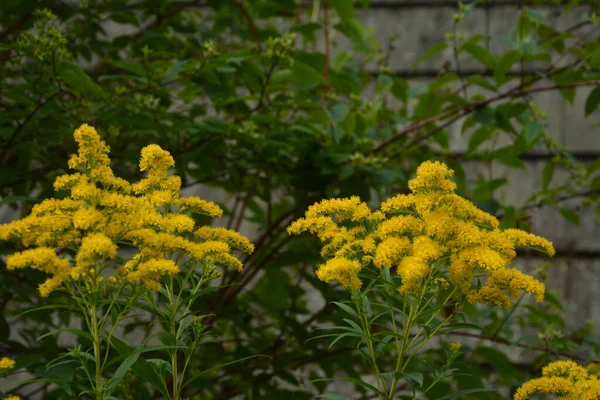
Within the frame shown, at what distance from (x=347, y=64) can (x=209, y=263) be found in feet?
4.11

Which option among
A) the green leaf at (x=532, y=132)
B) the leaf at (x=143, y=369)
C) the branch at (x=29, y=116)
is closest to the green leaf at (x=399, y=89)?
the green leaf at (x=532, y=132)

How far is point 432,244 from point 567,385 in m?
0.25

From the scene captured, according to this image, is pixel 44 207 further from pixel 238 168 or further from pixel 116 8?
pixel 116 8

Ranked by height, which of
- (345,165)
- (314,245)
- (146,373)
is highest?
(345,165)

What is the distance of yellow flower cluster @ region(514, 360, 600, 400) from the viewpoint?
0.91m

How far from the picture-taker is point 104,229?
86 cm

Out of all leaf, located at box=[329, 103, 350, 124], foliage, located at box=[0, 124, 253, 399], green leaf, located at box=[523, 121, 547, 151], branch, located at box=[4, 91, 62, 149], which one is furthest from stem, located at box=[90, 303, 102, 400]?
green leaf, located at box=[523, 121, 547, 151]

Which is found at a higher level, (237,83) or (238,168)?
(237,83)

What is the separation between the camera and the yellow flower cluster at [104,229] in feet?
2.66

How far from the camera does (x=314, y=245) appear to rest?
173cm

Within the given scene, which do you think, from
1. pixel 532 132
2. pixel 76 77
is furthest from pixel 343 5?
pixel 76 77

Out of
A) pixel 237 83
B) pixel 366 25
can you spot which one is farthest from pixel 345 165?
pixel 366 25

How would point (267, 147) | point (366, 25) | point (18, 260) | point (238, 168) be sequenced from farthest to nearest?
point (366, 25) → point (238, 168) → point (267, 147) → point (18, 260)

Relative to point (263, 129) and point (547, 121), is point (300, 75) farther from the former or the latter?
point (547, 121)
